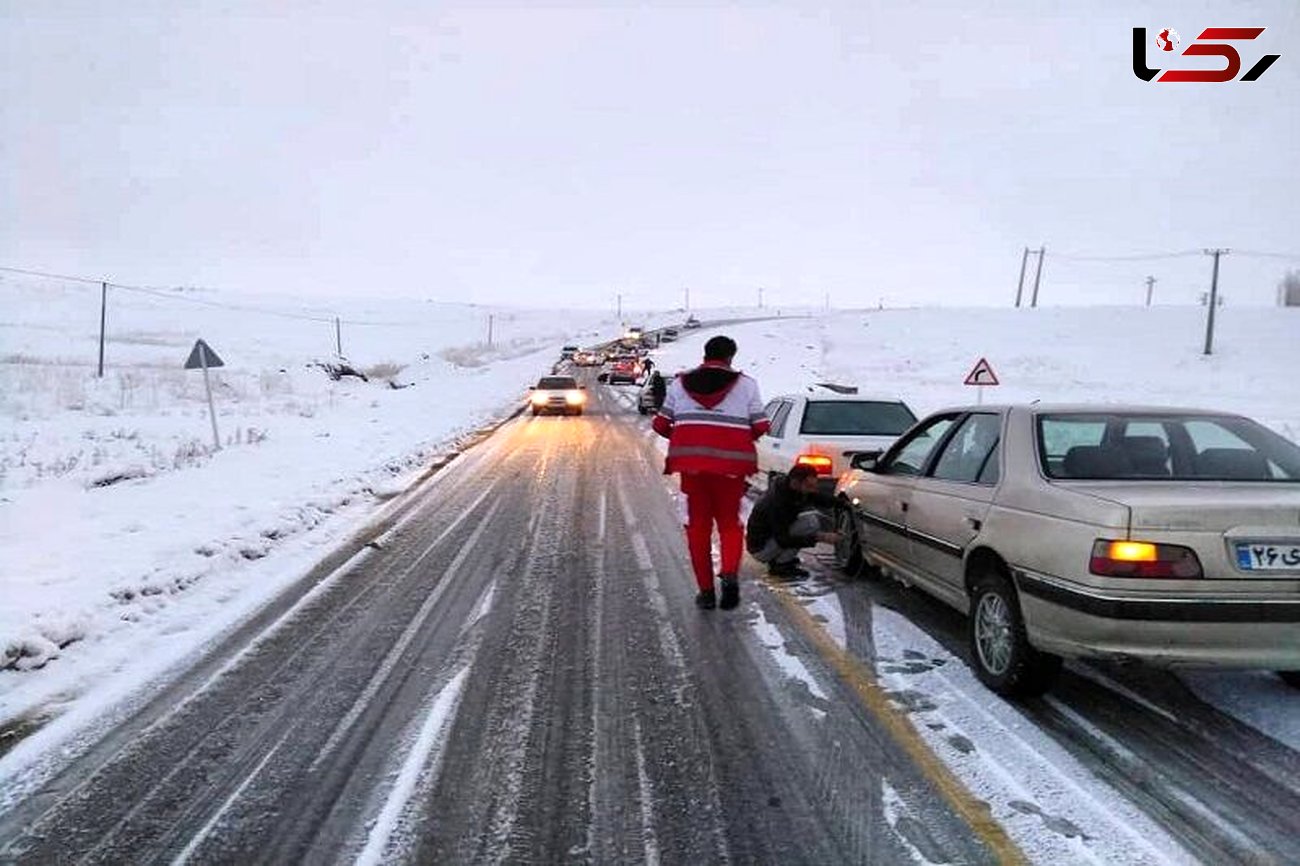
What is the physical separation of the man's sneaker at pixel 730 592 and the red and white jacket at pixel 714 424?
765 mm

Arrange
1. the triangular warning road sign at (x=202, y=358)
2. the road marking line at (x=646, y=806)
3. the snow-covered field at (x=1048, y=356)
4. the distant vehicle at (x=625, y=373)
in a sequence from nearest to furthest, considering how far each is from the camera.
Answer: the road marking line at (x=646, y=806) < the triangular warning road sign at (x=202, y=358) < the snow-covered field at (x=1048, y=356) < the distant vehicle at (x=625, y=373)

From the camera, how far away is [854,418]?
32.6 ft

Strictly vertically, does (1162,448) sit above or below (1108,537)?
above

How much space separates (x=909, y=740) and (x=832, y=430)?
229 inches

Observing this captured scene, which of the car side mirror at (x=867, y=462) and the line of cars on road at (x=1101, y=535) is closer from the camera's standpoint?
the line of cars on road at (x=1101, y=535)

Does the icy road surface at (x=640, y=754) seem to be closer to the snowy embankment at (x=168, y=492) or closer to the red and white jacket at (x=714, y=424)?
the snowy embankment at (x=168, y=492)

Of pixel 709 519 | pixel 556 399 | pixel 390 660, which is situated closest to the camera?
pixel 390 660

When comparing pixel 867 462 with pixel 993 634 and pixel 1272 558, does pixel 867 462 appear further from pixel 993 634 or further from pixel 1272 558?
pixel 1272 558

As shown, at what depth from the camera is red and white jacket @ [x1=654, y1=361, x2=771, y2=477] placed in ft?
21.3

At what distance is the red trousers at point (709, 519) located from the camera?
6559 mm

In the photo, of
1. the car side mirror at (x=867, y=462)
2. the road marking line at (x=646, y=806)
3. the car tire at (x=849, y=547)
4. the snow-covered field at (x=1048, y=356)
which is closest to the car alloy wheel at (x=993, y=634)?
the road marking line at (x=646, y=806)

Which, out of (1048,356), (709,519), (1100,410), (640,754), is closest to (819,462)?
(709,519)

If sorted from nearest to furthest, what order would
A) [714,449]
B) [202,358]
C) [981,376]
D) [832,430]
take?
→ [714,449]
[832,430]
[202,358]
[981,376]

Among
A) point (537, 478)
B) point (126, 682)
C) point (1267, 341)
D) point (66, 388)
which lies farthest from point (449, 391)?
point (1267, 341)
